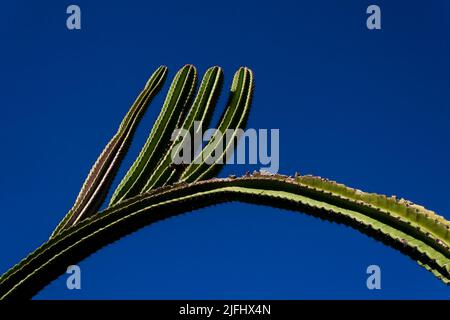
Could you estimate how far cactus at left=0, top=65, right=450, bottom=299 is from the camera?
442 centimetres

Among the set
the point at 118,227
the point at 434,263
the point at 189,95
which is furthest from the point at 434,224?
the point at 189,95

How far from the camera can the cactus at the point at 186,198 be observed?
442 centimetres

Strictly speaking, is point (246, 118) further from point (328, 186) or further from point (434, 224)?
point (434, 224)

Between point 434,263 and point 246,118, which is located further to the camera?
point 246,118

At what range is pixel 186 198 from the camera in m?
5.71

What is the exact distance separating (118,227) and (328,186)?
2.04 meters

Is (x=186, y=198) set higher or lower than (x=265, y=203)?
higher

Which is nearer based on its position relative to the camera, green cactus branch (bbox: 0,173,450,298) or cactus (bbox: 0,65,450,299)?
green cactus branch (bbox: 0,173,450,298)

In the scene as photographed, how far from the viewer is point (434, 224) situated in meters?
4.27

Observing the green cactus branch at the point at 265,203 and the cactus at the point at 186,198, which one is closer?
the green cactus branch at the point at 265,203

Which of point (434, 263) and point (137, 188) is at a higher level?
point (137, 188)

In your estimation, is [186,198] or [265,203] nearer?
[265,203]
